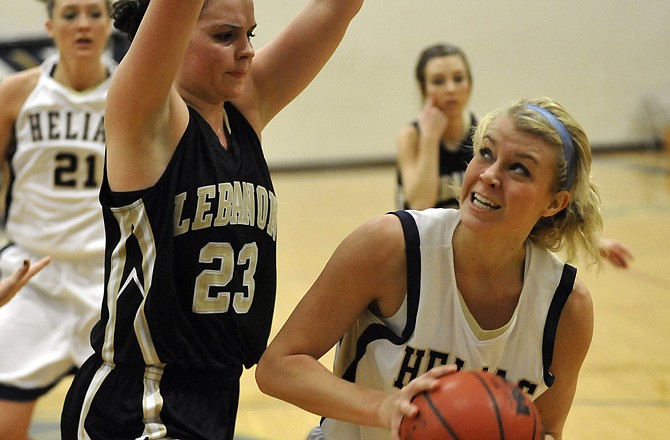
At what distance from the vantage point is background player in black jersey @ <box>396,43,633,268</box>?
5.37 m

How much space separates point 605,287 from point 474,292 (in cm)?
587

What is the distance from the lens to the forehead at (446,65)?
222 inches

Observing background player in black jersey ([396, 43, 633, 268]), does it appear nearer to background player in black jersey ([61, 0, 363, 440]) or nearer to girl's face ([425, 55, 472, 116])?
girl's face ([425, 55, 472, 116])

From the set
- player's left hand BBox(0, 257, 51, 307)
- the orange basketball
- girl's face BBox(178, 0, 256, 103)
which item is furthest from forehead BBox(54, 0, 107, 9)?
the orange basketball

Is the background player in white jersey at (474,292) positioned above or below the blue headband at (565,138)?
below

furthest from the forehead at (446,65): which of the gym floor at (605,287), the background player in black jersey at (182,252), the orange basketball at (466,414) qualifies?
the orange basketball at (466,414)

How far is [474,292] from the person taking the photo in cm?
266

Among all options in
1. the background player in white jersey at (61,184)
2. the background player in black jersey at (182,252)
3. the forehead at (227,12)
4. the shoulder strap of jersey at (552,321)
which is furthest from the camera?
the background player in white jersey at (61,184)

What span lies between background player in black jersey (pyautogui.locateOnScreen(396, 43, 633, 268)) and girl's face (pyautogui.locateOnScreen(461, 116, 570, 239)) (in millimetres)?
2707

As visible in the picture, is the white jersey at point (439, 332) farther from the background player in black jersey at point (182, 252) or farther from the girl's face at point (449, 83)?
Answer: the girl's face at point (449, 83)

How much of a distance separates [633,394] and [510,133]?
3556 millimetres

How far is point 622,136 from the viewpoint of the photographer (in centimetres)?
1493

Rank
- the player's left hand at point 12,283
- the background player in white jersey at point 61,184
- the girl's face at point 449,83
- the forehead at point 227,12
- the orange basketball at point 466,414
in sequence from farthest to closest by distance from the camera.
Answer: the girl's face at point 449,83, the background player in white jersey at point 61,184, the player's left hand at point 12,283, the forehead at point 227,12, the orange basketball at point 466,414

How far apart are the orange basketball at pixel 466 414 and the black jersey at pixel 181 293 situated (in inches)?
25.6
